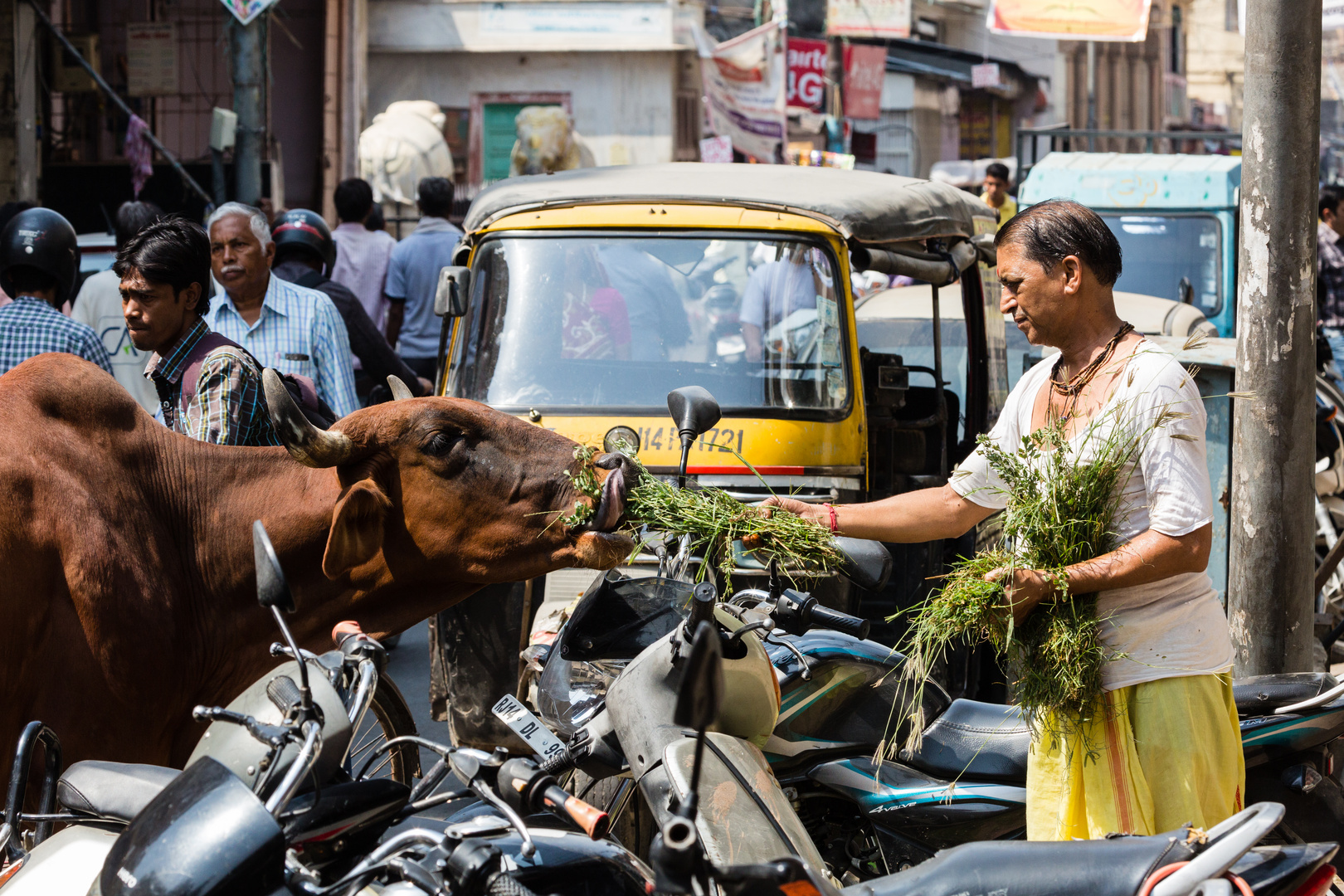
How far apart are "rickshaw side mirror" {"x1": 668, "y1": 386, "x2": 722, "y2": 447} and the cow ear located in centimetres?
85

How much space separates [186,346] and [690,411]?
1.84 meters

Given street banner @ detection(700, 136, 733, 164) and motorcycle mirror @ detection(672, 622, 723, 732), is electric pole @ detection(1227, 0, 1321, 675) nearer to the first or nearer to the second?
motorcycle mirror @ detection(672, 622, 723, 732)

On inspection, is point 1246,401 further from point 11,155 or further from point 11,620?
point 11,155

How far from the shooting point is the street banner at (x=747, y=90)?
19094 mm

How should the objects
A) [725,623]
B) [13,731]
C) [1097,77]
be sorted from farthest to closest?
1. [1097,77]
2. [13,731]
3. [725,623]

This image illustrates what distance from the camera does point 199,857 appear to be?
1821 millimetres

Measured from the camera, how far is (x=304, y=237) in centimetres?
714

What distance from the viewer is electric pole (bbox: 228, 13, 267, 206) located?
32.0ft

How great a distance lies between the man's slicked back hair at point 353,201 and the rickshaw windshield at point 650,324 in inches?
145

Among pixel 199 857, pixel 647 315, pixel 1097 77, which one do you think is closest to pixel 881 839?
pixel 199 857

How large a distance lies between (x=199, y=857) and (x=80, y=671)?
1540 mm

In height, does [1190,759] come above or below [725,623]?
below

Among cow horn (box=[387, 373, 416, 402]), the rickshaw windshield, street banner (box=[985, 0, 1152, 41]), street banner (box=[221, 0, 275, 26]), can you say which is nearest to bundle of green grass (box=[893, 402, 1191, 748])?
cow horn (box=[387, 373, 416, 402])

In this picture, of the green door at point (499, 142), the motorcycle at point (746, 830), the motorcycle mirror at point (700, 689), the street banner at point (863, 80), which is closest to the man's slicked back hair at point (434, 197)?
the motorcycle at point (746, 830)
